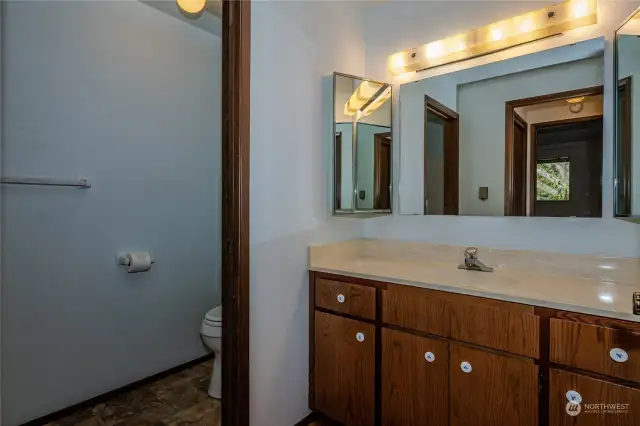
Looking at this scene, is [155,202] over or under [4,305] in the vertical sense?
over

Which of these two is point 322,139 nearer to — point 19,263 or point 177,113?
point 177,113

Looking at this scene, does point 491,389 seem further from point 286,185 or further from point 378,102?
point 378,102

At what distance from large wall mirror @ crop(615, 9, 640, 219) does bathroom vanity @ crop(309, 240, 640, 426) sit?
10.6 inches

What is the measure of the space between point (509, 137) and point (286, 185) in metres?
1.13

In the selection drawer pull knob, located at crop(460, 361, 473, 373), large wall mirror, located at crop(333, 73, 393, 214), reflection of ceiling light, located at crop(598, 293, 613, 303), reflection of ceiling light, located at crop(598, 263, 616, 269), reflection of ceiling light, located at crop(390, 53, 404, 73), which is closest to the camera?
reflection of ceiling light, located at crop(598, 293, 613, 303)

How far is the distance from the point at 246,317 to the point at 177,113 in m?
1.66

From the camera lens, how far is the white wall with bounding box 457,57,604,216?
1.59 metres

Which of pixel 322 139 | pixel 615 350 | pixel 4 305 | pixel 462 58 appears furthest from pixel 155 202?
pixel 615 350

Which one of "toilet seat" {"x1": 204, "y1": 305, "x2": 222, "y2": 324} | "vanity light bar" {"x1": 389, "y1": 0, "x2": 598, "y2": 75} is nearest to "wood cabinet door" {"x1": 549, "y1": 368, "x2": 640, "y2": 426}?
"vanity light bar" {"x1": 389, "y1": 0, "x2": 598, "y2": 75}

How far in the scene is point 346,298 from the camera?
1636mm

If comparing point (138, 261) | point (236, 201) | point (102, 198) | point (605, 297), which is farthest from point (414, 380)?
point (102, 198)

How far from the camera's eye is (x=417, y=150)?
6.58 ft

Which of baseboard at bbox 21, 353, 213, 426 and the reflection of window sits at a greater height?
the reflection of window

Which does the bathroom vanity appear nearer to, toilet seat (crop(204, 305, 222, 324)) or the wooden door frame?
the wooden door frame
